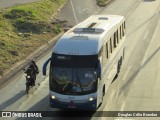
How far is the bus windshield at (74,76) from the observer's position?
18.5 metres

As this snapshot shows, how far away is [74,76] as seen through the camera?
18.5 meters

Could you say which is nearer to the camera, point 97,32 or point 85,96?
point 85,96

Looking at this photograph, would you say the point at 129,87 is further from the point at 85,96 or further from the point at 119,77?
the point at 85,96

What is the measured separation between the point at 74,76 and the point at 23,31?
706 inches

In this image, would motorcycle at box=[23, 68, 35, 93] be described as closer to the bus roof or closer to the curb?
the curb

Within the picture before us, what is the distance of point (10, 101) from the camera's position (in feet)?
70.6

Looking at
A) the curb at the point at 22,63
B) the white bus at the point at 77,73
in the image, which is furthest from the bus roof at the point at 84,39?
the curb at the point at 22,63

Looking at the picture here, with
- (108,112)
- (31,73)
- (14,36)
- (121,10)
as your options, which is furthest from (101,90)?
(121,10)

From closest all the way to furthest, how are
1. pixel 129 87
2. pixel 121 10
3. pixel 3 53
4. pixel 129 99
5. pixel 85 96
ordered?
pixel 85 96, pixel 129 99, pixel 129 87, pixel 3 53, pixel 121 10

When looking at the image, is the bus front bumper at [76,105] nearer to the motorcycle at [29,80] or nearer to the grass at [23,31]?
the motorcycle at [29,80]

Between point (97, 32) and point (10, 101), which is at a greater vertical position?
point (97, 32)

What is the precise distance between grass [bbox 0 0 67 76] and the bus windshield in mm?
7990

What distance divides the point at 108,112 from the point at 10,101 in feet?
18.2

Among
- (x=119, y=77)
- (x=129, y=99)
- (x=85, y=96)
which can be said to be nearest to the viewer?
(x=85, y=96)
